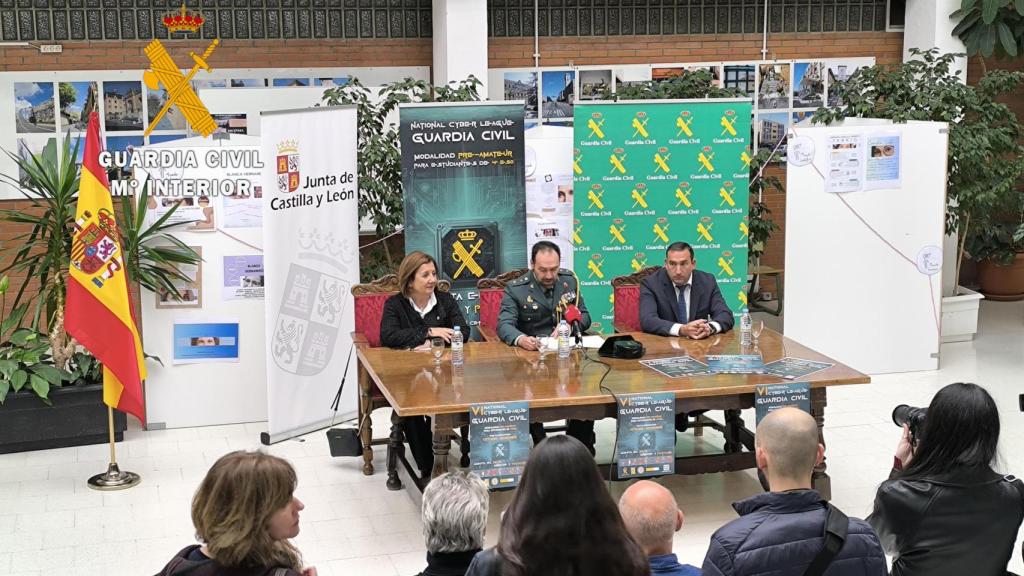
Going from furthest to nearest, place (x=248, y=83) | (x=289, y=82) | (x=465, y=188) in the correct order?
(x=289, y=82) → (x=248, y=83) → (x=465, y=188)

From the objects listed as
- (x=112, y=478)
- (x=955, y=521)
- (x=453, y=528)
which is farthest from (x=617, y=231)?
(x=453, y=528)

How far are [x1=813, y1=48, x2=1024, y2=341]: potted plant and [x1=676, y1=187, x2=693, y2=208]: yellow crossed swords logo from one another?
1.84 metres

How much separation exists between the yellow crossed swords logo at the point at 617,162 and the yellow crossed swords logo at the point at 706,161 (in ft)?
1.84

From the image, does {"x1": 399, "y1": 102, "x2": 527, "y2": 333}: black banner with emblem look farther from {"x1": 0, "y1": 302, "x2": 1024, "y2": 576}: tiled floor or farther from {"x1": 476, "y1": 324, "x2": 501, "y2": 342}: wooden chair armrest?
{"x1": 0, "y1": 302, "x2": 1024, "y2": 576}: tiled floor

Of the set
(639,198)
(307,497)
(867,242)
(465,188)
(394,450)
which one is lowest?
(307,497)

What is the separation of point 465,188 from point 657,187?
143 centimetres

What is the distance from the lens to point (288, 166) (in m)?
7.30

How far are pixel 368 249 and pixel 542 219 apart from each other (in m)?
2.19

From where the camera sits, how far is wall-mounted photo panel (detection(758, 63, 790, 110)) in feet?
36.7

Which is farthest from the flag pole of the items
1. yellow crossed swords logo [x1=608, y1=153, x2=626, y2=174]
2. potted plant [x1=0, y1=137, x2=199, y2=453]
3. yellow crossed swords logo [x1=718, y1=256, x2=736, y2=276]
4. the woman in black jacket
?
yellow crossed swords logo [x1=718, y1=256, x2=736, y2=276]

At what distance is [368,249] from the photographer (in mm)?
10289

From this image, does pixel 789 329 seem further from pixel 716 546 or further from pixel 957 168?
pixel 716 546

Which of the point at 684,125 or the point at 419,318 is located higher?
the point at 684,125

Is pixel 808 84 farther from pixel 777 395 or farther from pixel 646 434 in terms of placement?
pixel 646 434
